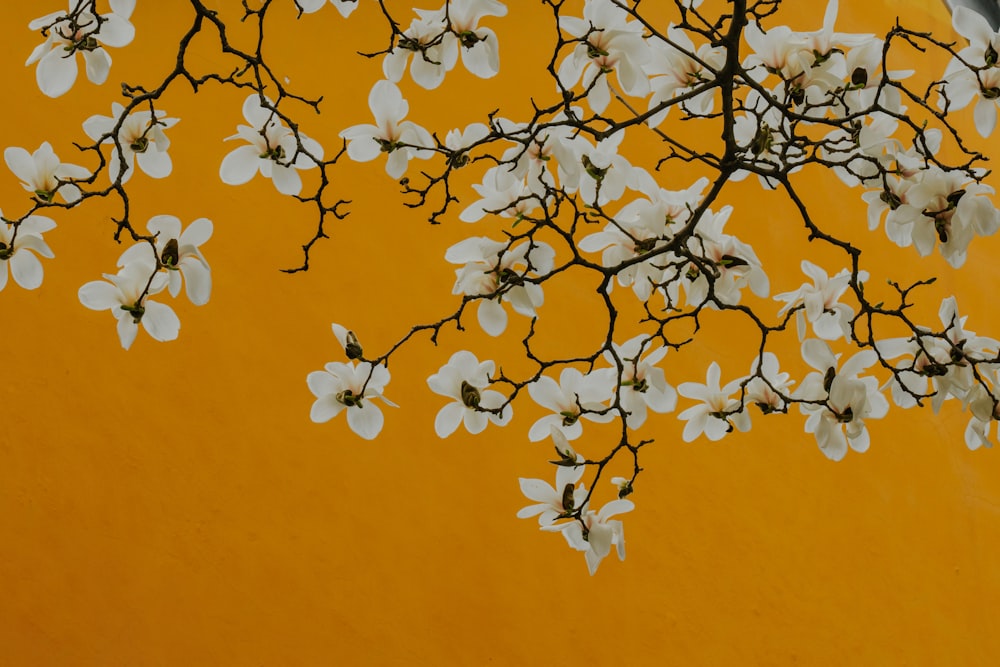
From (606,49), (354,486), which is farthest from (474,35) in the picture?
(354,486)

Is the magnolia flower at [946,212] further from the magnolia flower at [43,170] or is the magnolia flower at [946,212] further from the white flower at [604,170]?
the magnolia flower at [43,170]

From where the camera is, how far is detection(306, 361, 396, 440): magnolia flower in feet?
2.80

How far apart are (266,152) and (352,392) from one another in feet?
0.70

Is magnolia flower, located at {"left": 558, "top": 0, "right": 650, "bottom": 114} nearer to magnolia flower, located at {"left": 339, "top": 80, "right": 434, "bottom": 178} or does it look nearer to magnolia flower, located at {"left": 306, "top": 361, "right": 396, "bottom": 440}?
magnolia flower, located at {"left": 339, "top": 80, "right": 434, "bottom": 178}

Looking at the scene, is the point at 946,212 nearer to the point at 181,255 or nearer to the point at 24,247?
the point at 181,255

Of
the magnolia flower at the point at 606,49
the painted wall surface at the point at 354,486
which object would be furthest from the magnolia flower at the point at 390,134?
the painted wall surface at the point at 354,486

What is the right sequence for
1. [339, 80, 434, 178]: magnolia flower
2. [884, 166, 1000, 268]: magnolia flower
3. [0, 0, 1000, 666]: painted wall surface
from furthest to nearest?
1. [0, 0, 1000, 666]: painted wall surface
2. [339, 80, 434, 178]: magnolia flower
3. [884, 166, 1000, 268]: magnolia flower

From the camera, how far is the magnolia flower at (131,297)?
2.55ft

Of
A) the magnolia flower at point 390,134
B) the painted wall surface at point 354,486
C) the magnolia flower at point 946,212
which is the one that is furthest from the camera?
the painted wall surface at point 354,486

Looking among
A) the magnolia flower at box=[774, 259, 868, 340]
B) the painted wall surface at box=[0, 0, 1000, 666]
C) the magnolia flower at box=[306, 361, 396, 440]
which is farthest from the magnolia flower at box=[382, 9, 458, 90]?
the painted wall surface at box=[0, 0, 1000, 666]

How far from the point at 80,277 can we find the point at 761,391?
158cm

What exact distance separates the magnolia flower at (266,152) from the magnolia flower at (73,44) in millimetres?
114

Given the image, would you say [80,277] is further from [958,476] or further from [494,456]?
[958,476]

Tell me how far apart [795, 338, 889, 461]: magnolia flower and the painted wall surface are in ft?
3.98
